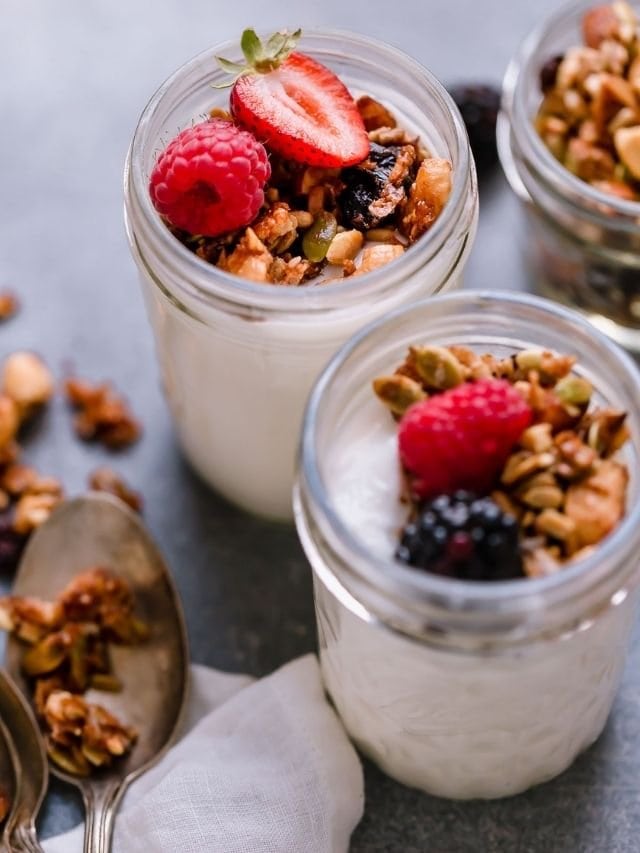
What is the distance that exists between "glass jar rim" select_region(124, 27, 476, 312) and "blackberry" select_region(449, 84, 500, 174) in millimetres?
339

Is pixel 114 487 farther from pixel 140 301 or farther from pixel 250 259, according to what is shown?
pixel 250 259

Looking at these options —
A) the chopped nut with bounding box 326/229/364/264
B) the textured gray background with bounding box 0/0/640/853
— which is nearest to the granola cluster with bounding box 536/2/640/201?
the textured gray background with bounding box 0/0/640/853

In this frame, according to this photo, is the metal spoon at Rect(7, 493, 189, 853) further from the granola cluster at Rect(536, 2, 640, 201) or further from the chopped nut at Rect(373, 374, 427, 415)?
the granola cluster at Rect(536, 2, 640, 201)

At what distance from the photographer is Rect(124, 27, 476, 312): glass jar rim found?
1.02 m

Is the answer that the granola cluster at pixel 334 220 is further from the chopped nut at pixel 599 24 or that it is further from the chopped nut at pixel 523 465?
the chopped nut at pixel 599 24

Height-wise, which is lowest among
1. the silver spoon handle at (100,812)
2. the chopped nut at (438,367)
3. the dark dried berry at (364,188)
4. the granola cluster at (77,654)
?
the silver spoon handle at (100,812)

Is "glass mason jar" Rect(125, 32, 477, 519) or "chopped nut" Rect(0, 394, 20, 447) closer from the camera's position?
"glass mason jar" Rect(125, 32, 477, 519)

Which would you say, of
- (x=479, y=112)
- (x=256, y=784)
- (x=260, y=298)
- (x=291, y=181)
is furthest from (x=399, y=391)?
(x=479, y=112)

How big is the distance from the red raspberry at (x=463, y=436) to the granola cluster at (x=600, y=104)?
47 centimetres

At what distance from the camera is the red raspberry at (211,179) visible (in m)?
1.03

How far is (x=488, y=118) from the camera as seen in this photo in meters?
1.47

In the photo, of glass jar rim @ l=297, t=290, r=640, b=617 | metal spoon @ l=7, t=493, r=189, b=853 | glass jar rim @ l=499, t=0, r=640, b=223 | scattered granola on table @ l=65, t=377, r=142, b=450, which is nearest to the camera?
glass jar rim @ l=297, t=290, r=640, b=617

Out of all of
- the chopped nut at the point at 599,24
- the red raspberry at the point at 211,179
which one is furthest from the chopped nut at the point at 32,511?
the chopped nut at the point at 599,24

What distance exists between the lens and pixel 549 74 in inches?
55.1
